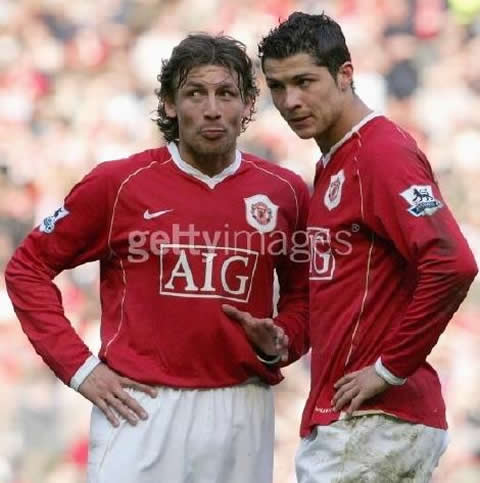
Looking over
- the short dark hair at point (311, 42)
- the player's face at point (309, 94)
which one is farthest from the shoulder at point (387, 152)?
the short dark hair at point (311, 42)

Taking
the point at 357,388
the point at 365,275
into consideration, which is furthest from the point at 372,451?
the point at 365,275

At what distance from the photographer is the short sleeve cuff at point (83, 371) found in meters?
3.57

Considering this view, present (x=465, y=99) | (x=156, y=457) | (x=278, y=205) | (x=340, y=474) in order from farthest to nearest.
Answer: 1. (x=465, y=99)
2. (x=278, y=205)
3. (x=156, y=457)
4. (x=340, y=474)

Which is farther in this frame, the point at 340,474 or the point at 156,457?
the point at 156,457

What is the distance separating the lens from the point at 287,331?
3.67 m

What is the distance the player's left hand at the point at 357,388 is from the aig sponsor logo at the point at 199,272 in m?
0.52

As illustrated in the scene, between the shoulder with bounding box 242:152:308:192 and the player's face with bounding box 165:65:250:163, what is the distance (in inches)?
5.2

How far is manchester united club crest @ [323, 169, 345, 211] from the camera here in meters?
3.24

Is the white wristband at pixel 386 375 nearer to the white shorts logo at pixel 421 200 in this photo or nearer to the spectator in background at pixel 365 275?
the spectator in background at pixel 365 275

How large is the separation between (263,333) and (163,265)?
0.34 metres

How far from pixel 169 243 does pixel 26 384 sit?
280 cm

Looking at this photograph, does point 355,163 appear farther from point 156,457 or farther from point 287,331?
point 156,457

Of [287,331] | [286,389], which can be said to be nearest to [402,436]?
[287,331]

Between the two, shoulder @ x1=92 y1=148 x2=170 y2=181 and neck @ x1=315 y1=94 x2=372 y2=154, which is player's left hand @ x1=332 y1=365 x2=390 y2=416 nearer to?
neck @ x1=315 y1=94 x2=372 y2=154
